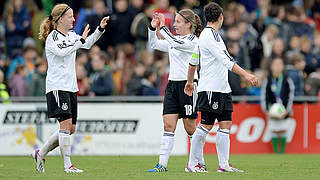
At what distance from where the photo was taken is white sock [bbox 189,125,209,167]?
37.9ft

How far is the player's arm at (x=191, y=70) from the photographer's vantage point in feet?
37.1

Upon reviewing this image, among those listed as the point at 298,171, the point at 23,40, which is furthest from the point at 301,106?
the point at 23,40

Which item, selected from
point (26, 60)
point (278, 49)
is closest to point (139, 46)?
point (26, 60)

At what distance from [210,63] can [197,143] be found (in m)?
1.21

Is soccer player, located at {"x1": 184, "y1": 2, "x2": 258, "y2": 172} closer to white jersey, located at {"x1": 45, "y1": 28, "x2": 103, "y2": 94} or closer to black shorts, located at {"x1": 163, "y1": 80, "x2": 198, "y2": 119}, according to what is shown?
black shorts, located at {"x1": 163, "y1": 80, "x2": 198, "y2": 119}

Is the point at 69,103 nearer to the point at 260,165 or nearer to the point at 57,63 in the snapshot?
the point at 57,63

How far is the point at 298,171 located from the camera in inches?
477

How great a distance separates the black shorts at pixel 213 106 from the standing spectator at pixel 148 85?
7.19 m

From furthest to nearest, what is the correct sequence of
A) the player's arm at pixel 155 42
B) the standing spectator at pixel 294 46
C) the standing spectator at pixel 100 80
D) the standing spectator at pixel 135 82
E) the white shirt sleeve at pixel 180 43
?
the standing spectator at pixel 294 46
the standing spectator at pixel 135 82
the standing spectator at pixel 100 80
the player's arm at pixel 155 42
the white shirt sleeve at pixel 180 43

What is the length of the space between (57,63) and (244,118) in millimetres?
7758

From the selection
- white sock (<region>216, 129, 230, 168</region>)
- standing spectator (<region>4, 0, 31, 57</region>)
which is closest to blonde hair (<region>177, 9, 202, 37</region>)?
white sock (<region>216, 129, 230, 168</region>)

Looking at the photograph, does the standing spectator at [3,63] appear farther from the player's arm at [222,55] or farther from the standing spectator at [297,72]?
the player's arm at [222,55]

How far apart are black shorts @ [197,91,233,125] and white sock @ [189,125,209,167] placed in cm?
14

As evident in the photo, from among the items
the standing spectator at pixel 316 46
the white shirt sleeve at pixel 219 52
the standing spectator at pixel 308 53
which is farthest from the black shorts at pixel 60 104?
the standing spectator at pixel 316 46
